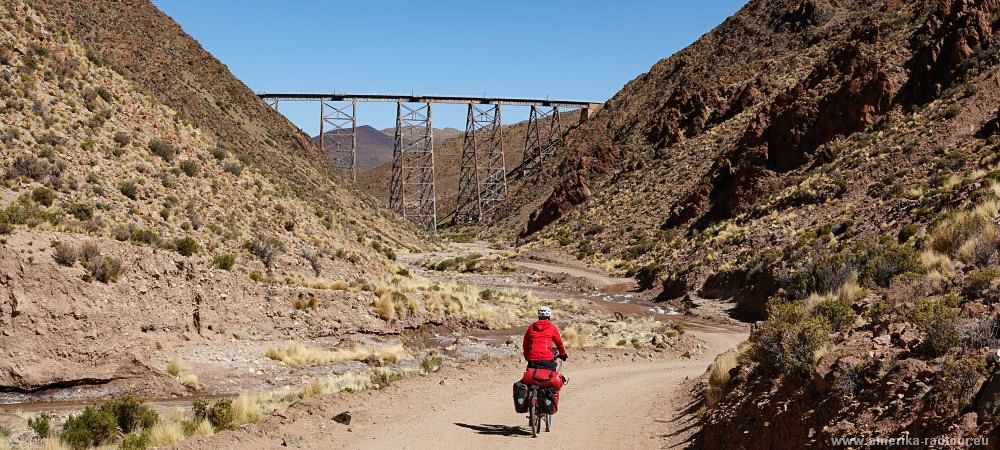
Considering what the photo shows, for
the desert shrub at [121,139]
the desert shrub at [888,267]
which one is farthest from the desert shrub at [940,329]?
the desert shrub at [121,139]

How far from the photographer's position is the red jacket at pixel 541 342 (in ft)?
27.1

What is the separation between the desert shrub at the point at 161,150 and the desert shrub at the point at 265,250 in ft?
11.4

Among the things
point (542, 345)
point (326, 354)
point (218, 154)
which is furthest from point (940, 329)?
point (218, 154)

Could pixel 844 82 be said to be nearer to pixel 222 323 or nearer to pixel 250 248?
pixel 250 248

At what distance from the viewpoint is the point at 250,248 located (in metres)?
20.3

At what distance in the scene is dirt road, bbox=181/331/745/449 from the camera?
812 cm

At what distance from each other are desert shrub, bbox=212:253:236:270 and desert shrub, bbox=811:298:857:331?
13834mm

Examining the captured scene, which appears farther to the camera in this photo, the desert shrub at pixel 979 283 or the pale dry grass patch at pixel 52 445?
the pale dry grass patch at pixel 52 445

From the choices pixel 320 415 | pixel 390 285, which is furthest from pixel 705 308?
pixel 320 415

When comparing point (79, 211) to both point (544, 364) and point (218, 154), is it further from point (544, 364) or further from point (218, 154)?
point (544, 364)

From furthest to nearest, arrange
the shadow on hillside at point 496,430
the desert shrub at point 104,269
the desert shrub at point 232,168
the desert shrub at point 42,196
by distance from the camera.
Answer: the desert shrub at point 232,168 < the desert shrub at point 42,196 < the desert shrub at point 104,269 < the shadow on hillside at point 496,430

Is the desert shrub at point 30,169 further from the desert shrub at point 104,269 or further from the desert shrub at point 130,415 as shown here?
the desert shrub at point 130,415

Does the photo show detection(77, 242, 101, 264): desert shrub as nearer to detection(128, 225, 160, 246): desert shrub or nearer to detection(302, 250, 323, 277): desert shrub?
detection(128, 225, 160, 246): desert shrub

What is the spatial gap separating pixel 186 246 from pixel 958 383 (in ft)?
53.7
